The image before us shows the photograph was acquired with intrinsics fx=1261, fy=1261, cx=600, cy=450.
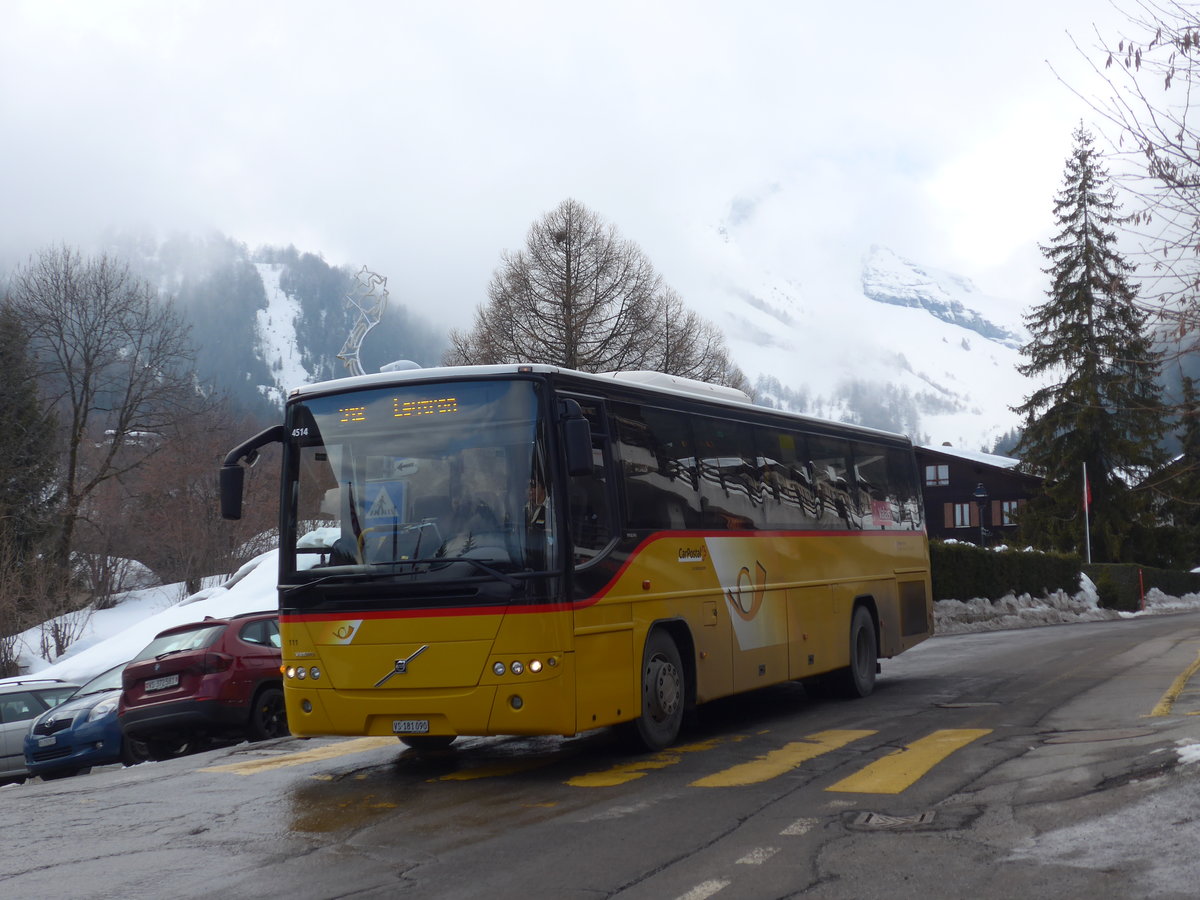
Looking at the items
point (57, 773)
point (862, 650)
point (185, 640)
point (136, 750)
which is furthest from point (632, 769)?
point (57, 773)

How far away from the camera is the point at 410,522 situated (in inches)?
364

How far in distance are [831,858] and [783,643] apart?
6244 mm

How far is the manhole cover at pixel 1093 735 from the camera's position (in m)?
10.0

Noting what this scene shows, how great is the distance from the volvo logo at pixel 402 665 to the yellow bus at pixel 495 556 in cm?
1

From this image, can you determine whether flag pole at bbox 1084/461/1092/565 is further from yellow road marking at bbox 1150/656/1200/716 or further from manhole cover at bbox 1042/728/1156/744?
manhole cover at bbox 1042/728/1156/744

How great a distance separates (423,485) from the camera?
9.23 meters

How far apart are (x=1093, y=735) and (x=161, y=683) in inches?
381

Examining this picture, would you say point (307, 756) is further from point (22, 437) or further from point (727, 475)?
point (22, 437)

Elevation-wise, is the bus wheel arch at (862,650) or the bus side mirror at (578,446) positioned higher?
the bus side mirror at (578,446)

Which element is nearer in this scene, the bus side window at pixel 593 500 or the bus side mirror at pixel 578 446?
the bus side mirror at pixel 578 446

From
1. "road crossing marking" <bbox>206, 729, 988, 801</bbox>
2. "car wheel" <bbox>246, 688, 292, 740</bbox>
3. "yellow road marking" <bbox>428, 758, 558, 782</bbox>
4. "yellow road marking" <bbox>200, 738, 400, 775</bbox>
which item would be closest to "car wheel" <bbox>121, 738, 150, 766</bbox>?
"car wheel" <bbox>246, 688, 292, 740</bbox>

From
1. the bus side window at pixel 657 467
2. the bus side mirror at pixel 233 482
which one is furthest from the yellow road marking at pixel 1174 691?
the bus side mirror at pixel 233 482

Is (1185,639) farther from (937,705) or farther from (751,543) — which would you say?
(751,543)

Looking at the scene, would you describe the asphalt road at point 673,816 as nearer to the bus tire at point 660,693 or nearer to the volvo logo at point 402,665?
the bus tire at point 660,693
